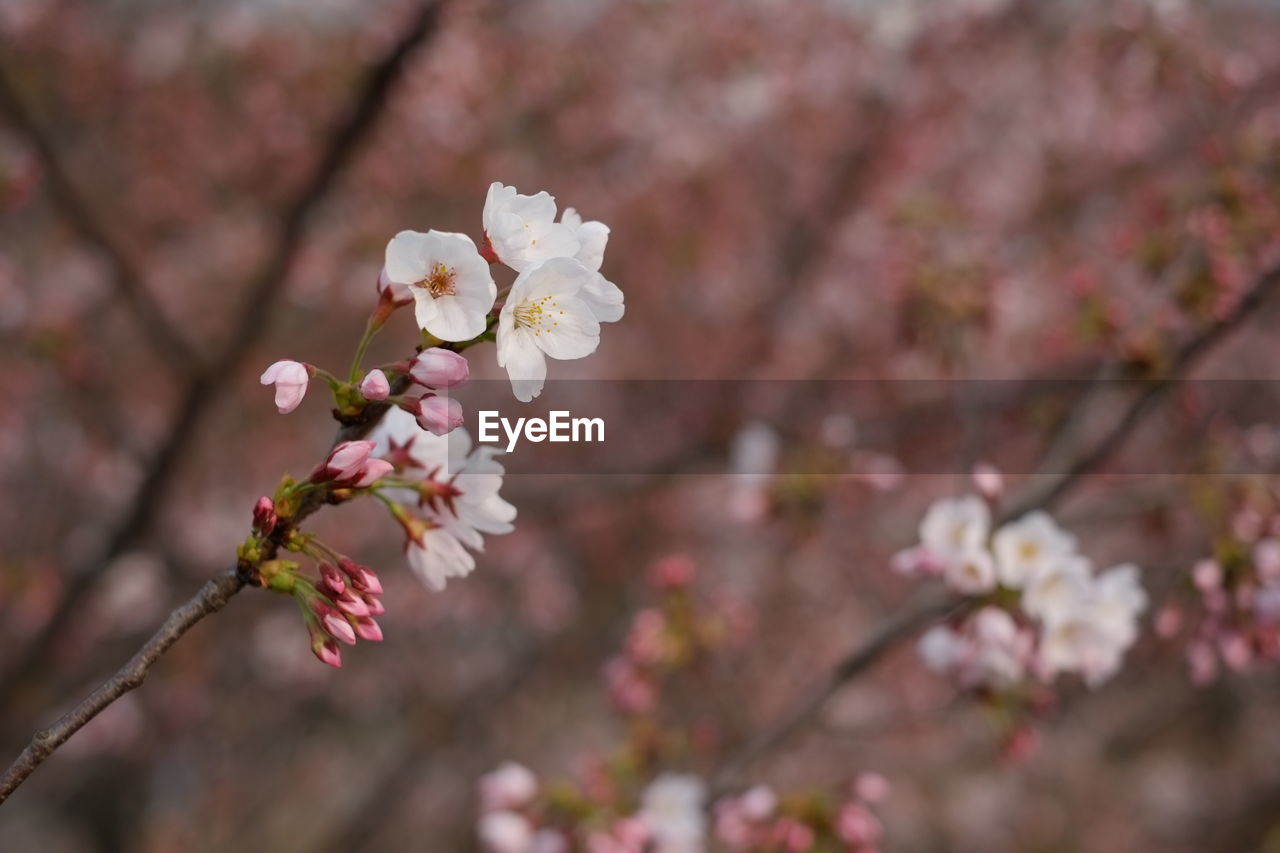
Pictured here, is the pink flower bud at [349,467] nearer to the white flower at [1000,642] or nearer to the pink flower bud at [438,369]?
the pink flower bud at [438,369]

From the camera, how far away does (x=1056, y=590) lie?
1.96 meters

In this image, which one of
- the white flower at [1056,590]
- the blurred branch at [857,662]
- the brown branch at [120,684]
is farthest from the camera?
the blurred branch at [857,662]

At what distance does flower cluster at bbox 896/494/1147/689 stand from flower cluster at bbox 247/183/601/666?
3.66ft

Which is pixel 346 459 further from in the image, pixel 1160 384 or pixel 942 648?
pixel 1160 384

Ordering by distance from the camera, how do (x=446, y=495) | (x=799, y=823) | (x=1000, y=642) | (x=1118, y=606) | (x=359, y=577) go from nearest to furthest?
(x=359, y=577)
(x=446, y=495)
(x=1000, y=642)
(x=1118, y=606)
(x=799, y=823)

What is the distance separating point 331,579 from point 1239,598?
200cm

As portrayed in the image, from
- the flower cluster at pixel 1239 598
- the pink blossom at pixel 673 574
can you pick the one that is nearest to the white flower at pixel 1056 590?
the flower cluster at pixel 1239 598

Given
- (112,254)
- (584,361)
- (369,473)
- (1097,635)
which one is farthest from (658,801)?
(584,361)

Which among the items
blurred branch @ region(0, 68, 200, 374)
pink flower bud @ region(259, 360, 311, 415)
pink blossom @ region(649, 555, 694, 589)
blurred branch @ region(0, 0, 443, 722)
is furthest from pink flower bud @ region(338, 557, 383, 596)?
blurred branch @ region(0, 68, 200, 374)

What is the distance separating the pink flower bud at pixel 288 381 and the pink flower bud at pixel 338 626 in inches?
10.5

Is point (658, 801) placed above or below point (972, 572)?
below

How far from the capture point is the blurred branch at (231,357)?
3428 millimetres

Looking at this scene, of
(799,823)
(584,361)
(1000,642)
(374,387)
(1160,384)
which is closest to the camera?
(374,387)

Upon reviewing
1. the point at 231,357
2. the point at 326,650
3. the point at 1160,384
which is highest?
the point at 231,357
